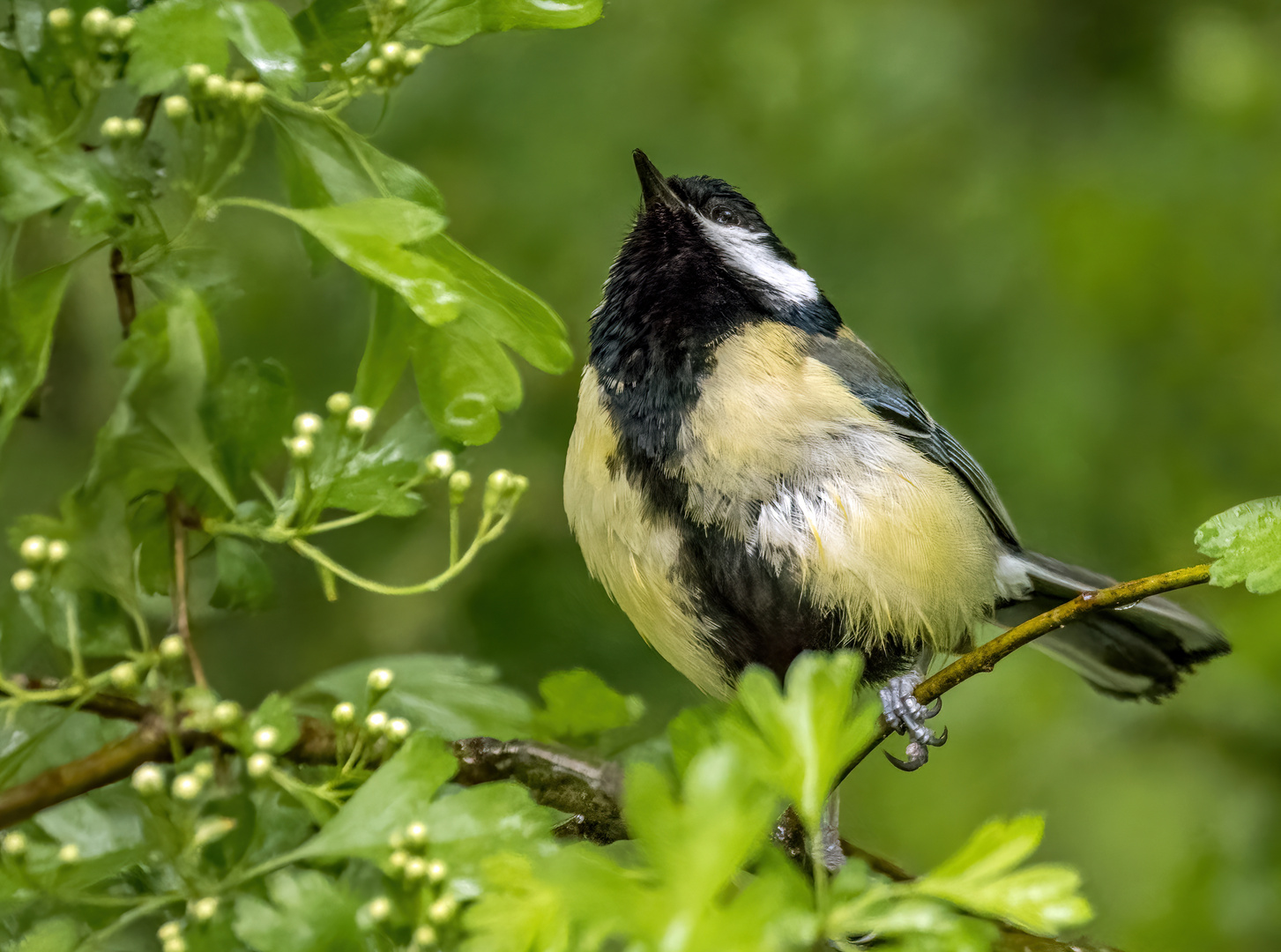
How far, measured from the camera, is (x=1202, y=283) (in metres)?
3.27

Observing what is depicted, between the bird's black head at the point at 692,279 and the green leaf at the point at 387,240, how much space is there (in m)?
0.96

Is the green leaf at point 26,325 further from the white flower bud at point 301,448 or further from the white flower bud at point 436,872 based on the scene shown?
the white flower bud at point 436,872

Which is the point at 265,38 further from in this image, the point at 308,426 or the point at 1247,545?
the point at 1247,545

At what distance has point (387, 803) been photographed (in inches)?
41.3

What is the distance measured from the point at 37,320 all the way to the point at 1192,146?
10.7ft

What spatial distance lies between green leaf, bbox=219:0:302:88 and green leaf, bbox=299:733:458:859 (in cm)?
65

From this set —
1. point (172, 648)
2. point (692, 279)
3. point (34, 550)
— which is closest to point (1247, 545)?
point (172, 648)

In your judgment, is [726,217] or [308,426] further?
[726,217]

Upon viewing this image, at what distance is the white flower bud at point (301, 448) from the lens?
109 centimetres

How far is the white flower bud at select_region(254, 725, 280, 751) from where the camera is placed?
1.03 meters

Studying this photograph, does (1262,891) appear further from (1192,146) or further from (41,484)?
(41,484)

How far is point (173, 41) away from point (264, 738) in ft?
2.19

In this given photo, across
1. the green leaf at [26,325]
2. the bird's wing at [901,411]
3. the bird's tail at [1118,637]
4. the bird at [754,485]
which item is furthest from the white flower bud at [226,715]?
the bird's tail at [1118,637]

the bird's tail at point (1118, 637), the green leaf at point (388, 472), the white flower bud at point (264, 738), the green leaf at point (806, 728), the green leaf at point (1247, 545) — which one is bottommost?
the bird's tail at point (1118, 637)
